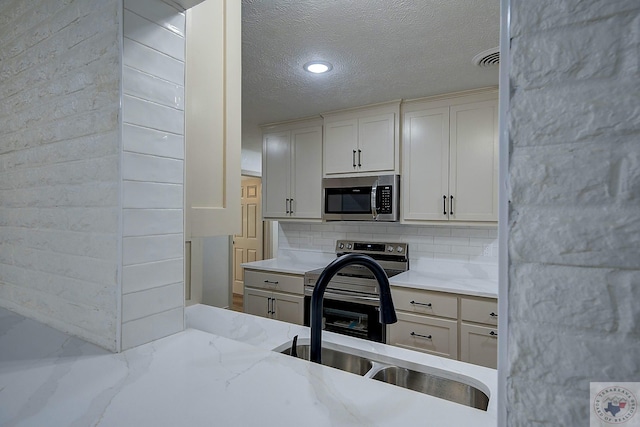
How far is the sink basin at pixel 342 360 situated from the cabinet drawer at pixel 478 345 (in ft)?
4.92

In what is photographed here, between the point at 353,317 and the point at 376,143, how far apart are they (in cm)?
149

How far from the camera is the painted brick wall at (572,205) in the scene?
0.34 metres

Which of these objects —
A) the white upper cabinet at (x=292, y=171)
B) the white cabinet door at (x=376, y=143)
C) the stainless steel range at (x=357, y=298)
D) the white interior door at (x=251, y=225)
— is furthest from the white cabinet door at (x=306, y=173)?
the white interior door at (x=251, y=225)

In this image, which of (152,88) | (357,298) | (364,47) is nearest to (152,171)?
(152,88)

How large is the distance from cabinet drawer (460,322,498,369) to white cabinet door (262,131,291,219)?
2002 millimetres

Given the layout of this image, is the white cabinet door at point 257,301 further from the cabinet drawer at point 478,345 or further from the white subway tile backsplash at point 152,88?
the white subway tile backsplash at point 152,88

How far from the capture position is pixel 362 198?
3027 mm

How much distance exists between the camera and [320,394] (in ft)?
2.30

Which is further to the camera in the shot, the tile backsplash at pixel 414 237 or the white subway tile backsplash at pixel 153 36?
the tile backsplash at pixel 414 237

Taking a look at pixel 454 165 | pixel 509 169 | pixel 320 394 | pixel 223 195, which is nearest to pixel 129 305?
pixel 223 195

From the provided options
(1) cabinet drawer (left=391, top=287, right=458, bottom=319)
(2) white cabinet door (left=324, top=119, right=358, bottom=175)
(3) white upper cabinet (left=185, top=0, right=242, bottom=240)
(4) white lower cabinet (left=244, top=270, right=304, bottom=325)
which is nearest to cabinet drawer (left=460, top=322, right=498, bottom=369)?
(1) cabinet drawer (left=391, top=287, right=458, bottom=319)

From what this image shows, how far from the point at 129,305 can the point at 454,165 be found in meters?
2.47

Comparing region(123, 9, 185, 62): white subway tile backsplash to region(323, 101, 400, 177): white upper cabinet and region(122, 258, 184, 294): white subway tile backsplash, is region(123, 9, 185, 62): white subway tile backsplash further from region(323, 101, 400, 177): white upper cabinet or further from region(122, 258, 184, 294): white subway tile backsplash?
region(323, 101, 400, 177): white upper cabinet

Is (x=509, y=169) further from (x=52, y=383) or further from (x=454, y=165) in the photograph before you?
(x=454, y=165)
